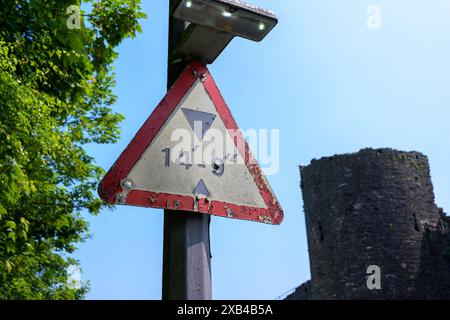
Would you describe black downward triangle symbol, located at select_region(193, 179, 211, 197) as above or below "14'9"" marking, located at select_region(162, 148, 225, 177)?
below

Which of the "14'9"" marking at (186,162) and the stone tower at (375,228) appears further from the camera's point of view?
the stone tower at (375,228)

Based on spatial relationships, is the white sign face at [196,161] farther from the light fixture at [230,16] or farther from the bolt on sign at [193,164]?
the light fixture at [230,16]

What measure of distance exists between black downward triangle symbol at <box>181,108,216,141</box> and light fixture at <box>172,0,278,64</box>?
0.38m

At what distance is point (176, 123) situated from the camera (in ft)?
8.93

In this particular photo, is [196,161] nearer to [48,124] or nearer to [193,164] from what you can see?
[193,164]

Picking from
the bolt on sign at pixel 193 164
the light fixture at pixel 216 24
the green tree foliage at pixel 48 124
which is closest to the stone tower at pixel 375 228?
the green tree foliage at pixel 48 124

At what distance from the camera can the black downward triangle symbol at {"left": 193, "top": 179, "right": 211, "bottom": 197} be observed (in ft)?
8.58

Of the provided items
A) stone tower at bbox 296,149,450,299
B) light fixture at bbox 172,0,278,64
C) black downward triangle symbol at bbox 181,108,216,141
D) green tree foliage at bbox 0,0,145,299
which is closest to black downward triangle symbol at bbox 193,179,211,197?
black downward triangle symbol at bbox 181,108,216,141

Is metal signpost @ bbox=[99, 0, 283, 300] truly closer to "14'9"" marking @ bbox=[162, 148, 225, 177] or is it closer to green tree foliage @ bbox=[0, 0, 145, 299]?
"14'9"" marking @ bbox=[162, 148, 225, 177]

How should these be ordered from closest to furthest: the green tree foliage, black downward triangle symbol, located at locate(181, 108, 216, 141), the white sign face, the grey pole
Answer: the grey pole < the white sign face < black downward triangle symbol, located at locate(181, 108, 216, 141) < the green tree foliage

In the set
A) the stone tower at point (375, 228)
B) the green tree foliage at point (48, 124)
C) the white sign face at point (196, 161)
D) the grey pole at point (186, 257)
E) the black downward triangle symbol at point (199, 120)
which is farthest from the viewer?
the stone tower at point (375, 228)

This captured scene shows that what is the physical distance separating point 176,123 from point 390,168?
20.1 metres

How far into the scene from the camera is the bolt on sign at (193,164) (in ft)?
8.32

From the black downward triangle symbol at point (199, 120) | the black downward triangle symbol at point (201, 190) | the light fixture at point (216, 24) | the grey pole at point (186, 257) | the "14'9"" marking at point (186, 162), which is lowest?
the grey pole at point (186, 257)
